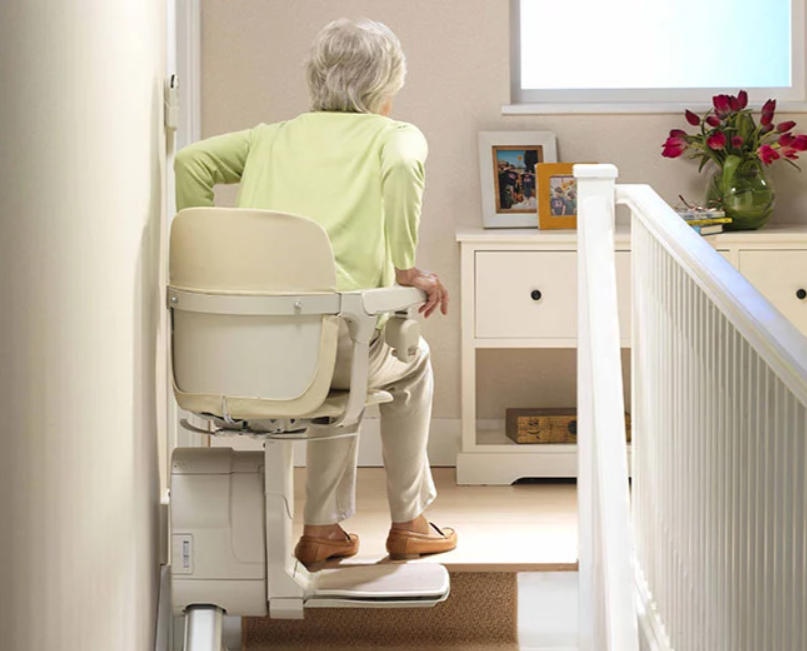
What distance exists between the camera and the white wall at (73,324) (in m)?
1.06

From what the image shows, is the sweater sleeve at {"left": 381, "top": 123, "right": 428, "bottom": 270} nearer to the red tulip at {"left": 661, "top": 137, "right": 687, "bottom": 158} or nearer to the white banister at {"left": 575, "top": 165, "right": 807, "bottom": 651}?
the white banister at {"left": 575, "top": 165, "right": 807, "bottom": 651}

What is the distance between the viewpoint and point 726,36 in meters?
4.16

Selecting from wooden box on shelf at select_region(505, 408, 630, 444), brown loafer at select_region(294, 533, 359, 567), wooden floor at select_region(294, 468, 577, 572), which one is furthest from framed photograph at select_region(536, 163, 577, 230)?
brown loafer at select_region(294, 533, 359, 567)

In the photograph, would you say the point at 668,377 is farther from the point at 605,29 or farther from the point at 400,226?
the point at 605,29

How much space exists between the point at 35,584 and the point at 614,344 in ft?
5.33

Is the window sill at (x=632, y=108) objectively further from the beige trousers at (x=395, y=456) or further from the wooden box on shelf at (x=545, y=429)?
the beige trousers at (x=395, y=456)

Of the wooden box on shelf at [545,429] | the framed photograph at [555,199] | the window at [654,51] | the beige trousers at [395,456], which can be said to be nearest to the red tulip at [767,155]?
the window at [654,51]

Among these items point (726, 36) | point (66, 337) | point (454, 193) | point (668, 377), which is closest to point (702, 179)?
point (726, 36)

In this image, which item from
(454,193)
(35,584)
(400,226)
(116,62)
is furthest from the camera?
(454,193)

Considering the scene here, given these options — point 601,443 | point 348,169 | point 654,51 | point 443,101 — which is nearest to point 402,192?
point 348,169

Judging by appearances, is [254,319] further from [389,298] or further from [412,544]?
[412,544]

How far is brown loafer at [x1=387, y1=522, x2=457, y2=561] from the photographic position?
2988mm

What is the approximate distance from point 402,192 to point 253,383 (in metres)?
0.45

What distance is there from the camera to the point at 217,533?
8.21 ft
